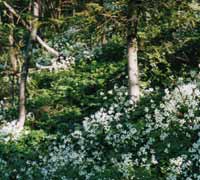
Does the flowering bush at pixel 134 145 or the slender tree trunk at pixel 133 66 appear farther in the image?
the slender tree trunk at pixel 133 66

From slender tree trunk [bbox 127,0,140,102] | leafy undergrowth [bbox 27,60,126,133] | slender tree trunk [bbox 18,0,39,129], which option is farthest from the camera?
slender tree trunk [bbox 18,0,39,129]

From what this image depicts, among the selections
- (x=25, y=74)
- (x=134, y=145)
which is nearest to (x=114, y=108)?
(x=134, y=145)

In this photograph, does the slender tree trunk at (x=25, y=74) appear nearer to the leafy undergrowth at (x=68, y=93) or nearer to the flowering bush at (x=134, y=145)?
the leafy undergrowth at (x=68, y=93)

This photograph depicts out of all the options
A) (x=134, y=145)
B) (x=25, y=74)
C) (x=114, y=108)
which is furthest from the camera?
(x=25, y=74)

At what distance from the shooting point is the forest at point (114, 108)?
1073cm

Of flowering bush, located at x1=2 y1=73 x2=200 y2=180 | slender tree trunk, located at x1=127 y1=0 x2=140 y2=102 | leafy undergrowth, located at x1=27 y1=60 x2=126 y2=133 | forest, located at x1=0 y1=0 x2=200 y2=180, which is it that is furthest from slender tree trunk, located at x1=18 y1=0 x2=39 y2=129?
slender tree trunk, located at x1=127 y1=0 x2=140 y2=102

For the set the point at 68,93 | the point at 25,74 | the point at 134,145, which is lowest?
the point at 134,145

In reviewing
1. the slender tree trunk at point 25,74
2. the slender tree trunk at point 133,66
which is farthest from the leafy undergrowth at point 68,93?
the slender tree trunk at point 133,66

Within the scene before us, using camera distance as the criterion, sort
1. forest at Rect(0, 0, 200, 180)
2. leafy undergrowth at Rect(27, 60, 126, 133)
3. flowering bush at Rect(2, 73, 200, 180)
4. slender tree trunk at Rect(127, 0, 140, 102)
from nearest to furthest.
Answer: flowering bush at Rect(2, 73, 200, 180) < forest at Rect(0, 0, 200, 180) < slender tree trunk at Rect(127, 0, 140, 102) < leafy undergrowth at Rect(27, 60, 126, 133)

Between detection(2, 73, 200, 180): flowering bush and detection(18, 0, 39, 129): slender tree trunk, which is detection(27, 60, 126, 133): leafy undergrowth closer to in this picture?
detection(18, 0, 39, 129): slender tree trunk

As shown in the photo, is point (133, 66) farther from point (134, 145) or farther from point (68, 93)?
point (68, 93)

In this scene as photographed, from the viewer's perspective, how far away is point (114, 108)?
13.9m

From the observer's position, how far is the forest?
1073cm

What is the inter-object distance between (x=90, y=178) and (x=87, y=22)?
4.29 metres
